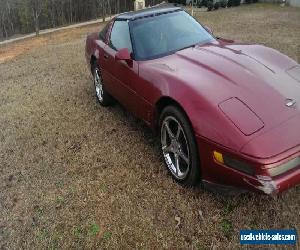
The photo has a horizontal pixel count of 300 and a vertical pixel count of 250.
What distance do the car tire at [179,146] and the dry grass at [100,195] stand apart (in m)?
0.17

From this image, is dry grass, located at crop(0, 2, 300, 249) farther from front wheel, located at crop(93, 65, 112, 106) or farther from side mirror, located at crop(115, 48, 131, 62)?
side mirror, located at crop(115, 48, 131, 62)

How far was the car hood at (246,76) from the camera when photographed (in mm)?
3367

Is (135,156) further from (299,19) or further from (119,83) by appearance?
(299,19)

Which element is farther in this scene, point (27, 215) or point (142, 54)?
point (142, 54)

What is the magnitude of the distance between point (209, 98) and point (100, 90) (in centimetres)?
330

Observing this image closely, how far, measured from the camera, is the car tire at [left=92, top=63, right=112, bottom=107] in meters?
6.25

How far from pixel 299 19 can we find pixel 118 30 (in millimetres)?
12205

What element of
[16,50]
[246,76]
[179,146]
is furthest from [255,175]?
[16,50]

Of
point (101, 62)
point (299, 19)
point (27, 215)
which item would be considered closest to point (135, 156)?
point (27, 215)

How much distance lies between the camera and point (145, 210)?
3.76m

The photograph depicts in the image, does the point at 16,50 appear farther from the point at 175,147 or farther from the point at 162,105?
the point at 175,147

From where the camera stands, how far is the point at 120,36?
5.36 m

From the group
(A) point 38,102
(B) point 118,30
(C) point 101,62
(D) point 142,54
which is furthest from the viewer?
(A) point 38,102

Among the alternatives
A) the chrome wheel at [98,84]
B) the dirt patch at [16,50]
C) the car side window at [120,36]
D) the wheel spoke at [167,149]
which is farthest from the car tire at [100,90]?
the dirt patch at [16,50]
